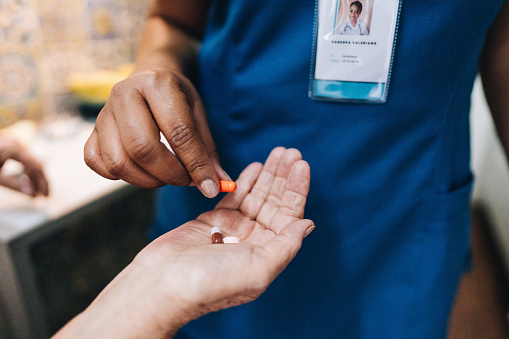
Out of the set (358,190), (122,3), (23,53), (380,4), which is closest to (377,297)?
(358,190)

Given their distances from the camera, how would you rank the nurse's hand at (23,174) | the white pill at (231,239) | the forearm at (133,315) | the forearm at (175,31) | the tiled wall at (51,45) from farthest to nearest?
1. the tiled wall at (51,45)
2. the nurse's hand at (23,174)
3. the forearm at (175,31)
4. the white pill at (231,239)
5. the forearm at (133,315)

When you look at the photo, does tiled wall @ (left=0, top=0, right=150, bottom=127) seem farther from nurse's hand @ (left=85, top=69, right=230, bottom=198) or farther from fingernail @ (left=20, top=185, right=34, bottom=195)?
nurse's hand @ (left=85, top=69, right=230, bottom=198)

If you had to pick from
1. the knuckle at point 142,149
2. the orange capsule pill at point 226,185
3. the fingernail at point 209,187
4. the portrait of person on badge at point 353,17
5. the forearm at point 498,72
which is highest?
the portrait of person on badge at point 353,17

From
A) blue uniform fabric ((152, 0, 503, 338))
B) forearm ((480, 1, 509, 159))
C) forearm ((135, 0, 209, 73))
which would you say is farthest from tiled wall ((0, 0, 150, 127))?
forearm ((480, 1, 509, 159))

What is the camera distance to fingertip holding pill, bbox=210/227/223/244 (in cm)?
45

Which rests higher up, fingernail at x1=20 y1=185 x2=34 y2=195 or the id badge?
the id badge

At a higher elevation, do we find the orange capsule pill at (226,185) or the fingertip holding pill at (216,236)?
the orange capsule pill at (226,185)

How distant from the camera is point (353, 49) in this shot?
1.53 feet

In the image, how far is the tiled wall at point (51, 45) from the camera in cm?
110

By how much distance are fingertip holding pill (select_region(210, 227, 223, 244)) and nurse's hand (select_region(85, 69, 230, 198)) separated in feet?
0.18

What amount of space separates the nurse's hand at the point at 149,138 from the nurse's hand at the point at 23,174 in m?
0.46

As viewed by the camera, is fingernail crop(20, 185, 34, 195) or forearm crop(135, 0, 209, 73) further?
fingernail crop(20, 185, 34, 195)

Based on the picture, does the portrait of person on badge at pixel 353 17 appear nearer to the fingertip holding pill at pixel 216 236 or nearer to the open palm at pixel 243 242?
the open palm at pixel 243 242

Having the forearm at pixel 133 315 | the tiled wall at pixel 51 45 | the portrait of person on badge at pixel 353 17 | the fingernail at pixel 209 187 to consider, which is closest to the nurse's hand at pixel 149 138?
the fingernail at pixel 209 187
